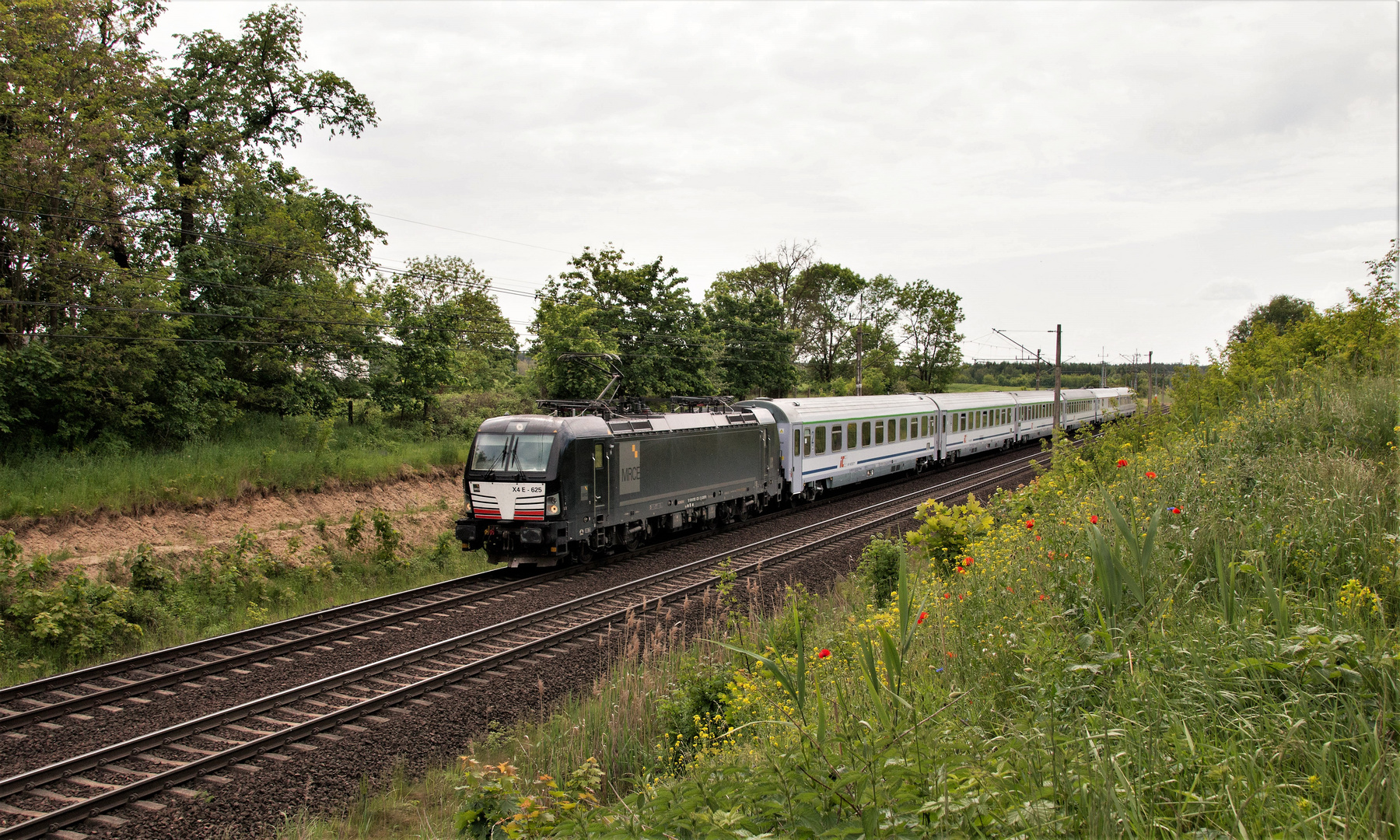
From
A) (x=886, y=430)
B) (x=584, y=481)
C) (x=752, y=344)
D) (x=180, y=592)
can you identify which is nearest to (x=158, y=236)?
(x=180, y=592)

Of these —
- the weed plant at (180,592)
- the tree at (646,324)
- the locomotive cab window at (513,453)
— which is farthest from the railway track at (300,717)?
the tree at (646,324)

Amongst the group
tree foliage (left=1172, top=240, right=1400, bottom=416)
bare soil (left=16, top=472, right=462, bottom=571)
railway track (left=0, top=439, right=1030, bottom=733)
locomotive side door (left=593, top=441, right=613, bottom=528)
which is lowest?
railway track (left=0, top=439, right=1030, bottom=733)

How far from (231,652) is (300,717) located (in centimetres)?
301

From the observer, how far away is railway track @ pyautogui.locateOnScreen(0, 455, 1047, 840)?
607cm

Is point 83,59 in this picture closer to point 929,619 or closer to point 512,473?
point 512,473

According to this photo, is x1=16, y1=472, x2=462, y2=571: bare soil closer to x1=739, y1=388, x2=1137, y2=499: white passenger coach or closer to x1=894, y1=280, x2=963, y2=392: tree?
x1=739, y1=388, x2=1137, y2=499: white passenger coach

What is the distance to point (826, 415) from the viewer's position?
22531 mm

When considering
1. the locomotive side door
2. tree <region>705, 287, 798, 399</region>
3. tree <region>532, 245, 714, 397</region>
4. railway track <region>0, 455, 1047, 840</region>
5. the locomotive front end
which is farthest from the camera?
tree <region>705, 287, 798, 399</region>

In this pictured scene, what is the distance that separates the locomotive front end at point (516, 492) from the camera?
1373 centimetres

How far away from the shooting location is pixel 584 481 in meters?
→ 14.3

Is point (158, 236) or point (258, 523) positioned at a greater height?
point (158, 236)

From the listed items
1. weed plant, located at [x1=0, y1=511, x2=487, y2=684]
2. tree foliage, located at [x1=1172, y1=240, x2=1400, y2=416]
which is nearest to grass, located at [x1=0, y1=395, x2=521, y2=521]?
weed plant, located at [x1=0, y1=511, x2=487, y2=684]

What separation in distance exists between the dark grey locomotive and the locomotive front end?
0.02 meters

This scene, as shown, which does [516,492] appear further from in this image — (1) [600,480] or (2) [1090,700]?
(2) [1090,700]
